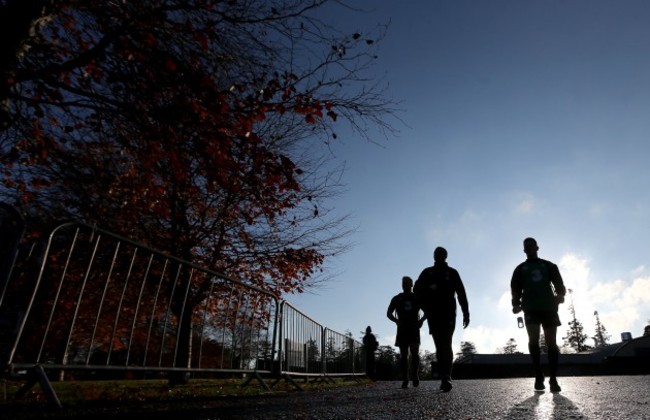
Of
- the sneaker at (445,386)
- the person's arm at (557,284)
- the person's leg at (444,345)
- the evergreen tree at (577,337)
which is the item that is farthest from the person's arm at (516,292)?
the evergreen tree at (577,337)

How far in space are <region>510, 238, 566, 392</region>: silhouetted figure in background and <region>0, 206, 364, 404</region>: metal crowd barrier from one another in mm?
3873

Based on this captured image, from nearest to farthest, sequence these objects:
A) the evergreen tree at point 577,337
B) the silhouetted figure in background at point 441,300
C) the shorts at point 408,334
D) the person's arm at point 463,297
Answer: the silhouetted figure in background at point 441,300, the person's arm at point 463,297, the shorts at point 408,334, the evergreen tree at point 577,337

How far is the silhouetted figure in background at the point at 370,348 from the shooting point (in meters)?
15.7

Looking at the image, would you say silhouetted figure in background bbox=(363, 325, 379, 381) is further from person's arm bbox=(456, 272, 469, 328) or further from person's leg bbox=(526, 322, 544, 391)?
person's leg bbox=(526, 322, 544, 391)

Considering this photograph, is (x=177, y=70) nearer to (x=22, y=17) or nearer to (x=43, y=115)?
(x=22, y=17)

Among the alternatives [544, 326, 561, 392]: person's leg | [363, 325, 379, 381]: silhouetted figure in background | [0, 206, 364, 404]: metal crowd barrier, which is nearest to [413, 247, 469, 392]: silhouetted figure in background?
[544, 326, 561, 392]: person's leg

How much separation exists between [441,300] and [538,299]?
1.37 metres

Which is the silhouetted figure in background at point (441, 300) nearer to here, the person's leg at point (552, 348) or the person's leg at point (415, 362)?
the person's leg at point (552, 348)

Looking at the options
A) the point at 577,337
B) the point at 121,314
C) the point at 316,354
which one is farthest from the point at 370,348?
the point at 577,337

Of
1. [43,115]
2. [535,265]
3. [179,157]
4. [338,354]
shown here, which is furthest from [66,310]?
[338,354]

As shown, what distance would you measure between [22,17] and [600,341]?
108850mm

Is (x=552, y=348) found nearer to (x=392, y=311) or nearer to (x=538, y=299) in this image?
(x=538, y=299)

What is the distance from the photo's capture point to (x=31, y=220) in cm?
1190

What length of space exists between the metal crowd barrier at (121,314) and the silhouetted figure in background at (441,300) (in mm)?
2510
